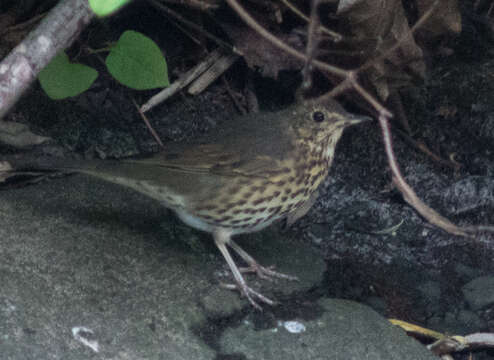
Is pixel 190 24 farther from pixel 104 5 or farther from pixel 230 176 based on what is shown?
pixel 104 5

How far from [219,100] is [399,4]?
1095 mm

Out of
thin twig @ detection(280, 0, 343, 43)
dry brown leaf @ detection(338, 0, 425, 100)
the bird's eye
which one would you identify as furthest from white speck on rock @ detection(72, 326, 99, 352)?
dry brown leaf @ detection(338, 0, 425, 100)

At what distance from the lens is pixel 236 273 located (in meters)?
2.84

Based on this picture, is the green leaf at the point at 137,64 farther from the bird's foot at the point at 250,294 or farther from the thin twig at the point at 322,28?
the bird's foot at the point at 250,294

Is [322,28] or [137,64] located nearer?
[137,64]

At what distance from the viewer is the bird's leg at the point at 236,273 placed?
8.96ft

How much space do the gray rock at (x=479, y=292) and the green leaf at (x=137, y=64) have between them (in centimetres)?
164

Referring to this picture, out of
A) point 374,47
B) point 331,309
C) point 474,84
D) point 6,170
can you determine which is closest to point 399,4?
point 374,47

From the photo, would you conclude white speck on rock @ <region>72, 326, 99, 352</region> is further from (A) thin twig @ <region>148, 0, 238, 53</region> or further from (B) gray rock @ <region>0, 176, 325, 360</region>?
(A) thin twig @ <region>148, 0, 238, 53</region>

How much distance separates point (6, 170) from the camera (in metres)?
3.09

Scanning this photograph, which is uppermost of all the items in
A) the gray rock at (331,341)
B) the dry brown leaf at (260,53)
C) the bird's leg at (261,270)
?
the dry brown leaf at (260,53)

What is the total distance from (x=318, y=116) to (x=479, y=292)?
108cm

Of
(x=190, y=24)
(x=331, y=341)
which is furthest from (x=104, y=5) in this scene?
(x=190, y=24)

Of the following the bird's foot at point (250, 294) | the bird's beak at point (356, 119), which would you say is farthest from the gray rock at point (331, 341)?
the bird's beak at point (356, 119)
